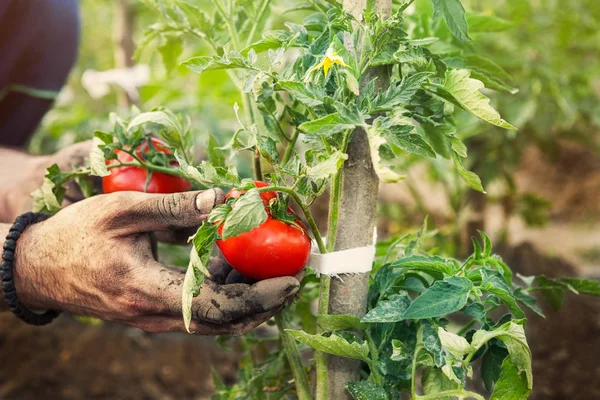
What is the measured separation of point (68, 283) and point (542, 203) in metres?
1.77

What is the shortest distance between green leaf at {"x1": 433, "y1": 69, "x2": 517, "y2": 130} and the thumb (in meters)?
0.26

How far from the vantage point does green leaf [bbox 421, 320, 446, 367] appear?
0.60 m

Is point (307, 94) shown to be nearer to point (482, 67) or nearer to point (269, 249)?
point (269, 249)

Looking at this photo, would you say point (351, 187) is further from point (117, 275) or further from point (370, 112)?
point (117, 275)

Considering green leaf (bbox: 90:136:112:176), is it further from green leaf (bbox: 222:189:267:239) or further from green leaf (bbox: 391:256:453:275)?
green leaf (bbox: 391:256:453:275)

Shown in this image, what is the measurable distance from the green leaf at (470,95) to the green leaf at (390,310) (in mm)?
209

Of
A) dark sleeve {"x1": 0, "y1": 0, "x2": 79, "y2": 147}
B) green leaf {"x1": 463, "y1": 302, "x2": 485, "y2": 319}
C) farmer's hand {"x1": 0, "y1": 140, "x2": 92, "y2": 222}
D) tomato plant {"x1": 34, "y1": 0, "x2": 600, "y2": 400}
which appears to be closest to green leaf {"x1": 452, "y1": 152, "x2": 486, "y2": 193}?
tomato plant {"x1": 34, "y1": 0, "x2": 600, "y2": 400}

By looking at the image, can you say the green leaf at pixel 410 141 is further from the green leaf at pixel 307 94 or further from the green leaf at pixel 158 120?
the green leaf at pixel 158 120

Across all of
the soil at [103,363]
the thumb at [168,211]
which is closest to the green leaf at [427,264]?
the thumb at [168,211]

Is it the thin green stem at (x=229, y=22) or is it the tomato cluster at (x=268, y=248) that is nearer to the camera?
the tomato cluster at (x=268, y=248)

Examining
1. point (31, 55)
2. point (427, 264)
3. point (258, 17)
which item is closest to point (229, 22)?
point (258, 17)

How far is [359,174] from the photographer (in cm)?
67

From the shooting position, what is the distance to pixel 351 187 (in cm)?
67

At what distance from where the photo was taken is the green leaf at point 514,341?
1.88 ft
